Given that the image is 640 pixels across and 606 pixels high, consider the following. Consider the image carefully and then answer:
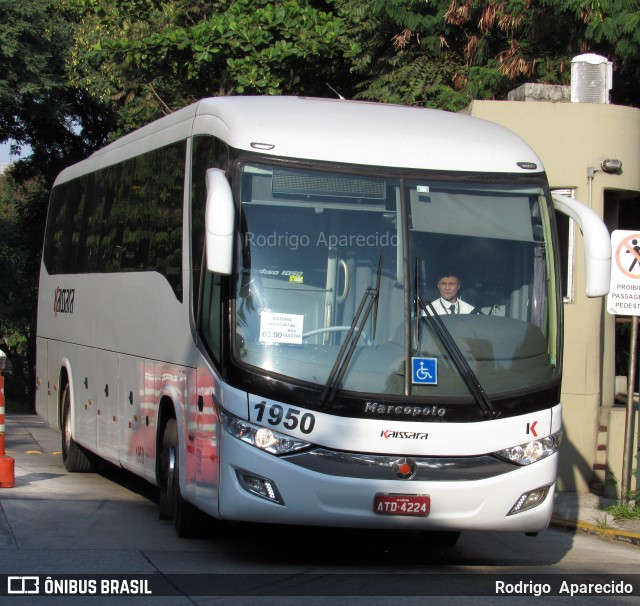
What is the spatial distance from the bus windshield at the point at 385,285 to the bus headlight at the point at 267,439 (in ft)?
1.29

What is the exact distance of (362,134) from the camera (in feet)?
28.7

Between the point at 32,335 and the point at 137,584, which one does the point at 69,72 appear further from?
the point at 137,584

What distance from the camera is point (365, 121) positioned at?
29.5ft

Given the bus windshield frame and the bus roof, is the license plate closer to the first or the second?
the bus windshield frame

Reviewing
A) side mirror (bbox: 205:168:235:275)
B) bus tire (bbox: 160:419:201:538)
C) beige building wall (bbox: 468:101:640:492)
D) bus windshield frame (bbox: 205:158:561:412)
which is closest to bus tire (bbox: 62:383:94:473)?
bus tire (bbox: 160:419:201:538)

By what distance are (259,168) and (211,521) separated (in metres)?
3.05

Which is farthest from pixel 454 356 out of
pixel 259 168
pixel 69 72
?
pixel 69 72

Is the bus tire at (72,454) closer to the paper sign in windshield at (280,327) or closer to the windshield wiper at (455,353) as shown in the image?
the paper sign in windshield at (280,327)

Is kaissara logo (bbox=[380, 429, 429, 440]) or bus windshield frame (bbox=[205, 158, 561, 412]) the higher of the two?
bus windshield frame (bbox=[205, 158, 561, 412])

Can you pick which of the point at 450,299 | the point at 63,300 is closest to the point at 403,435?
the point at 450,299

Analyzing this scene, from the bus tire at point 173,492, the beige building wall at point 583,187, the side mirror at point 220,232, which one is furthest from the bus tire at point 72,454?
the side mirror at point 220,232

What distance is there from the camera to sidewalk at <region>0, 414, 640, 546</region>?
457 inches

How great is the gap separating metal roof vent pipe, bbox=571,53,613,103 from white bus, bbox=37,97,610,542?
A: 18.9 ft

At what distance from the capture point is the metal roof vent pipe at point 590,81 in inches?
583
